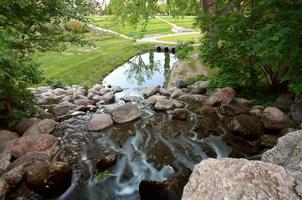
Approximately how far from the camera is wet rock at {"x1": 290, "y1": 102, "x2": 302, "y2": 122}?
736cm

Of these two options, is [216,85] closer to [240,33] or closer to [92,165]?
[240,33]

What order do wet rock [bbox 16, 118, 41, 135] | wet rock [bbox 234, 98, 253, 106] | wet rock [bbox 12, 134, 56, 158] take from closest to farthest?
wet rock [bbox 12, 134, 56, 158] → wet rock [bbox 16, 118, 41, 135] → wet rock [bbox 234, 98, 253, 106]

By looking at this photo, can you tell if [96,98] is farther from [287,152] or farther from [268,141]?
[287,152]

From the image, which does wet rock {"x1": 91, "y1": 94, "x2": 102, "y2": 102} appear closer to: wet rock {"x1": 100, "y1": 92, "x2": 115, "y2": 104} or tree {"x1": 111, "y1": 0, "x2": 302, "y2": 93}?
wet rock {"x1": 100, "y1": 92, "x2": 115, "y2": 104}

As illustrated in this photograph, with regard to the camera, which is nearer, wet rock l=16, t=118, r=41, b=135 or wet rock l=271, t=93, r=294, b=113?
wet rock l=16, t=118, r=41, b=135

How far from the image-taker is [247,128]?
6.91 metres

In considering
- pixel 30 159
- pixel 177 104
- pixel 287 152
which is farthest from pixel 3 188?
pixel 177 104

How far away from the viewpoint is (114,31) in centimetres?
3494

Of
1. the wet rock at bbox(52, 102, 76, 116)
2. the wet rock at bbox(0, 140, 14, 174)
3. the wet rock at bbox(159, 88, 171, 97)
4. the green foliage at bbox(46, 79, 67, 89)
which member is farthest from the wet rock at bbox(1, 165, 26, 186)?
the green foliage at bbox(46, 79, 67, 89)

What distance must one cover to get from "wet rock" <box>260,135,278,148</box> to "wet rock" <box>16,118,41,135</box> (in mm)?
5691

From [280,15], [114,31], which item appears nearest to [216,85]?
[280,15]

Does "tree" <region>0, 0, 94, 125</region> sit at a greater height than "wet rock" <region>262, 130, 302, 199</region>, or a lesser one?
greater

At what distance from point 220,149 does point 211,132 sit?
82cm

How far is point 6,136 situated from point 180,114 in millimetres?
4497
